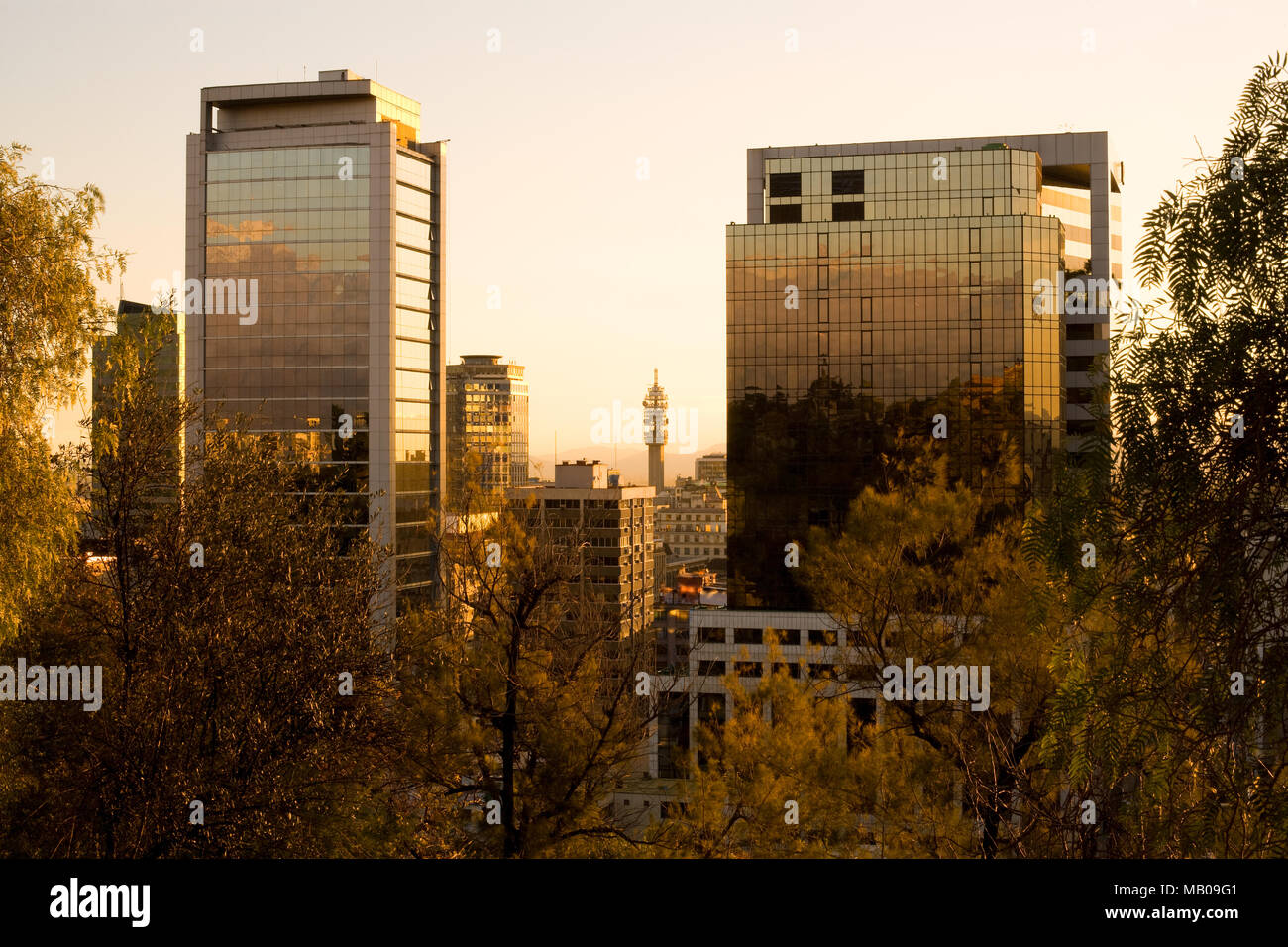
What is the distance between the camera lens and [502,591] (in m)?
22.1

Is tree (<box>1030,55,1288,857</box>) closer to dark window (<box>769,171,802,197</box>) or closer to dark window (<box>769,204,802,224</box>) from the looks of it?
dark window (<box>769,204,802,224</box>)

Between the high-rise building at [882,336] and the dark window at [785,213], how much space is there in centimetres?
83

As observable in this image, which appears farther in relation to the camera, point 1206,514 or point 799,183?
point 799,183

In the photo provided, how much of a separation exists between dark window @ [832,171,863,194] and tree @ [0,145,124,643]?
72002 mm

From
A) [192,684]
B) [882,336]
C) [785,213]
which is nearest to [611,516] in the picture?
[785,213]

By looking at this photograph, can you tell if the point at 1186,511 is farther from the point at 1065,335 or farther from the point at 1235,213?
the point at 1065,335

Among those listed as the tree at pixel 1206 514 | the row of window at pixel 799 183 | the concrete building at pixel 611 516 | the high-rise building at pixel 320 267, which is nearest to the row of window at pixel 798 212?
the row of window at pixel 799 183

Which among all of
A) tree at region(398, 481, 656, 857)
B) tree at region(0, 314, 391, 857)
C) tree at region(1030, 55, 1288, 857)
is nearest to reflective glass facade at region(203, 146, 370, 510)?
tree at region(398, 481, 656, 857)

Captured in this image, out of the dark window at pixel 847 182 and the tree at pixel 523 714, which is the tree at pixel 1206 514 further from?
the dark window at pixel 847 182

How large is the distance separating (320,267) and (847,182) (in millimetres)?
44990

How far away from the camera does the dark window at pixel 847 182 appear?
82.4m

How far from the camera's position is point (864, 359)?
76.6 metres

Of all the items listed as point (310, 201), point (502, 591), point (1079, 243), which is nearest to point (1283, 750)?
point (502, 591)

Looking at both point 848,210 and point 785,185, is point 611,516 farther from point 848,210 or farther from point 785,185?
point 848,210
